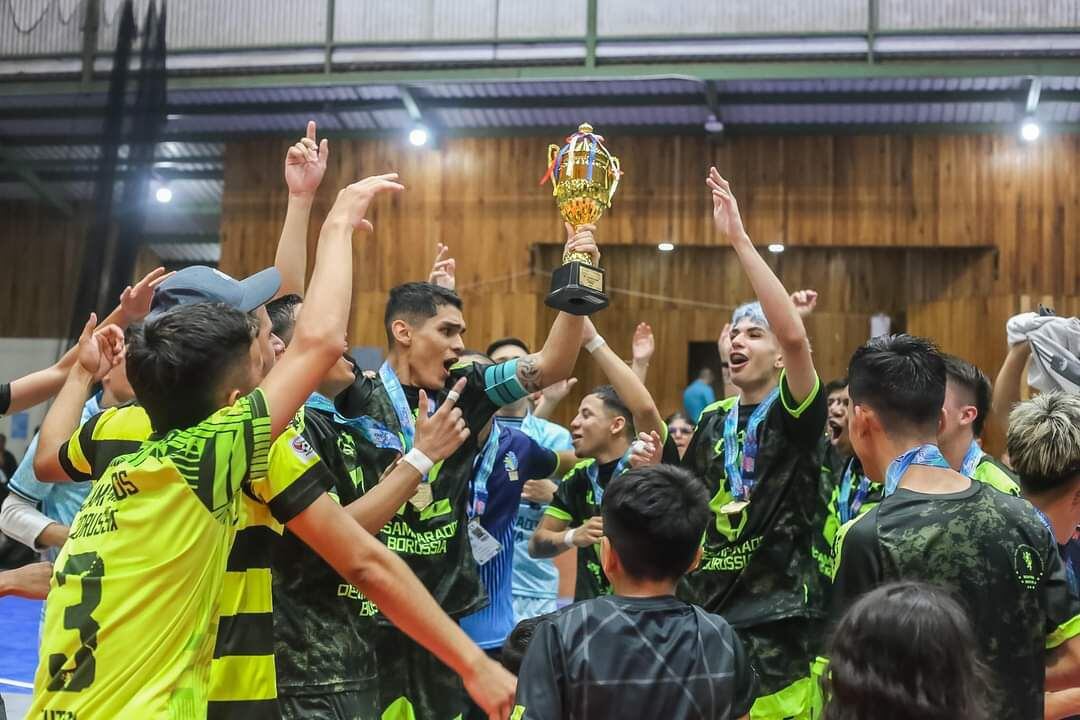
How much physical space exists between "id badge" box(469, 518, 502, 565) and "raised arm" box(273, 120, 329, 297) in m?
1.50

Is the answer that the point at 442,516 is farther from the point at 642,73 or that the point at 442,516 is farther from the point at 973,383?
the point at 642,73

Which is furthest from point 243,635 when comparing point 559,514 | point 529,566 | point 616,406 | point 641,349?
point 529,566

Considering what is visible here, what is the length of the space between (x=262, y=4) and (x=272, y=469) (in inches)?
502

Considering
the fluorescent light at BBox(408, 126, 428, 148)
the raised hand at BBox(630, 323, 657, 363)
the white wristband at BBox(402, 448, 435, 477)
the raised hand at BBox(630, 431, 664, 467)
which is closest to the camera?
the white wristband at BBox(402, 448, 435, 477)

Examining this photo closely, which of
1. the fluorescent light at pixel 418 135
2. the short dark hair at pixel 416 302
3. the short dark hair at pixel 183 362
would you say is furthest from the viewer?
the fluorescent light at pixel 418 135

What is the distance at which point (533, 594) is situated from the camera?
6578mm

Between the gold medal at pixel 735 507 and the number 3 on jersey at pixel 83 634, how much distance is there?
2.46m

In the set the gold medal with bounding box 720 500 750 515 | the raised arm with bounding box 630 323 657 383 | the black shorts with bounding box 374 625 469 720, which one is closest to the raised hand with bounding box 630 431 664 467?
the gold medal with bounding box 720 500 750 515

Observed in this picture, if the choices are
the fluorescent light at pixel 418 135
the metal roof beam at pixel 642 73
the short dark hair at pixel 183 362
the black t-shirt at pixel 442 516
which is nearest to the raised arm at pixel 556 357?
the black t-shirt at pixel 442 516

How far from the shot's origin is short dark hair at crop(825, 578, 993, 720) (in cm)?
164

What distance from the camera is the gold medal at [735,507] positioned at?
13.0 ft

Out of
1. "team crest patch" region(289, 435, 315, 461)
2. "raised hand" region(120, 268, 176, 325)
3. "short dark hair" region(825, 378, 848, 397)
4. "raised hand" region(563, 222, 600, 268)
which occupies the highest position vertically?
"raised hand" region(563, 222, 600, 268)

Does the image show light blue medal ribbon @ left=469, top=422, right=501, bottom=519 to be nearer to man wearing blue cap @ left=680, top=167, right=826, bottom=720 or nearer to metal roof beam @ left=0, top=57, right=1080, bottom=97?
man wearing blue cap @ left=680, top=167, right=826, bottom=720

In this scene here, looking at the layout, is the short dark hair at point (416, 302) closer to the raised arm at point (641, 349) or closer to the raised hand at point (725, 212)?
the raised hand at point (725, 212)
